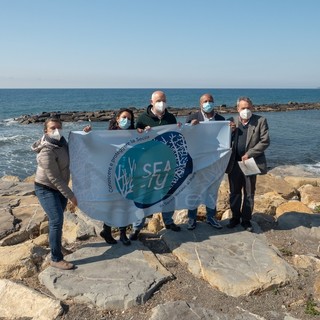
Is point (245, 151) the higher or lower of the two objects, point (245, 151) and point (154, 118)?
the lower

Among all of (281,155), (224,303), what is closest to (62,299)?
(224,303)

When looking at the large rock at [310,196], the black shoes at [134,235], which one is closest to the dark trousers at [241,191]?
the black shoes at [134,235]

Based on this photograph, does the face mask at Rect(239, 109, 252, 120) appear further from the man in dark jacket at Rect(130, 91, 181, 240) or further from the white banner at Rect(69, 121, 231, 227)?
the man in dark jacket at Rect(130, 91, 181, 240)

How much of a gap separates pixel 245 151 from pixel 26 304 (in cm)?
388

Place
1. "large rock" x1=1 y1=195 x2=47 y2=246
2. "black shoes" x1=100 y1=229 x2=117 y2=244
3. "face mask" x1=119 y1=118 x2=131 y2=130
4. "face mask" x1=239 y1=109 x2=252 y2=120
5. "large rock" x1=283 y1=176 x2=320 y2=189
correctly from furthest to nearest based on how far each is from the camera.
→ "large rock" x1=283 y1=176 x2=320 y2=189 → "large rock" x1=1 y1=195 x2=47 y2=246 → "face mask" x1=239 y1=109 x2=252 y2=120 → "black shoes" x1=100 y1=229 x2=117 y2=244 → "face mask" x1=119 y1=118 x2=131 y2=130

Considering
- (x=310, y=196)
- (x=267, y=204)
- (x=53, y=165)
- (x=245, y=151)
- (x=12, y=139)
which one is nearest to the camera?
(x=53, y=165)

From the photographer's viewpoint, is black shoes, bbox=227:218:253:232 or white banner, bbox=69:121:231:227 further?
black shoes, bbox=227:218:253:232

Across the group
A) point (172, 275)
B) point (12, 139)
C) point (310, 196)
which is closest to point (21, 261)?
point (172, 275)

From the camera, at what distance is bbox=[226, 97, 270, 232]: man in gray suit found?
20.3 feet

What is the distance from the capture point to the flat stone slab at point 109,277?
463 centimetres

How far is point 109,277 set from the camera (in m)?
4.99

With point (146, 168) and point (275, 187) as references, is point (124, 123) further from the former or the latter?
point (275, 187)

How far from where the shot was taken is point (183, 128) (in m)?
6.31

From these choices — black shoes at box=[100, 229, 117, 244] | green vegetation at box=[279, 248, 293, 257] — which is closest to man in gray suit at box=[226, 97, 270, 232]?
green vegetation at box=[279, 248, 293, 257]
